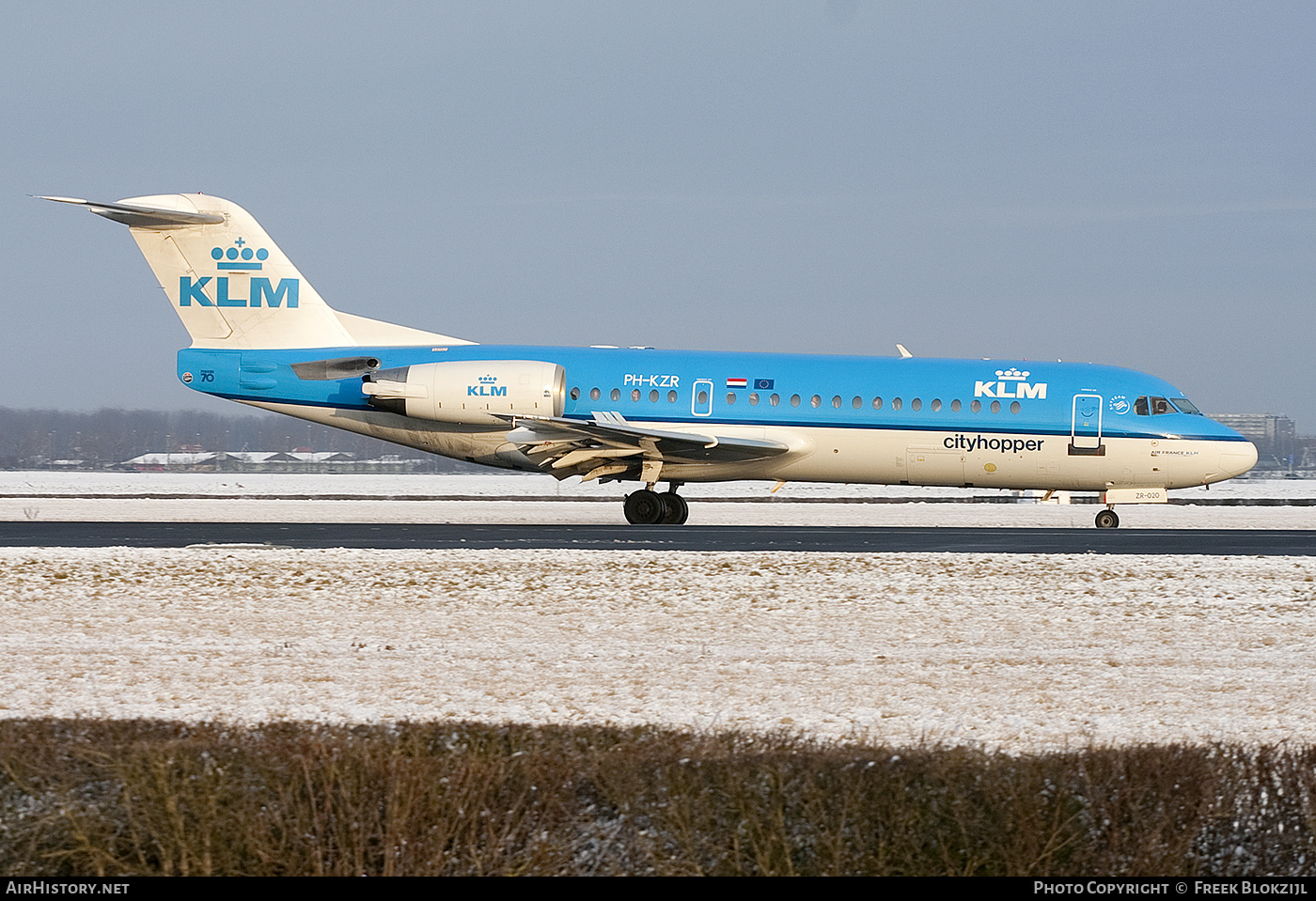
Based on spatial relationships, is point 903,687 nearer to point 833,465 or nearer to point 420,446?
point 833,465

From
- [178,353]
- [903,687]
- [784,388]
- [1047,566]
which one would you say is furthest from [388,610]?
[178,353]

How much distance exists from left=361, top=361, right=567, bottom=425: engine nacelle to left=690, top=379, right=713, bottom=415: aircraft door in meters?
2.76

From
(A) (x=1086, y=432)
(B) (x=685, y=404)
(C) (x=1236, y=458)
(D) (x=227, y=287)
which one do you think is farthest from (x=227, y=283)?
(C) (x=1236, y=458)

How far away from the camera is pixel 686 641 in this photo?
451 inches

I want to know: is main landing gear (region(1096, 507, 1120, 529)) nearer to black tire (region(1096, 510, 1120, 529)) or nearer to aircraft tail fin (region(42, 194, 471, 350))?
black tire (region(1096, 510, 1120, 529))

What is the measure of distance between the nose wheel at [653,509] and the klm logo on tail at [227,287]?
28.9ft

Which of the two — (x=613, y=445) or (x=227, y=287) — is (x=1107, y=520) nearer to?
(x=613, y=445)

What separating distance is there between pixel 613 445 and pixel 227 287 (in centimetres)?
948

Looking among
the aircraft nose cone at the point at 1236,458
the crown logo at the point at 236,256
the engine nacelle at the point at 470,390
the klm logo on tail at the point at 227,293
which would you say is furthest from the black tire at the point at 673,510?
the aircraft nose cone at the point at 1236,458

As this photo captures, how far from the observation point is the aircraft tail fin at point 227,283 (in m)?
27.7

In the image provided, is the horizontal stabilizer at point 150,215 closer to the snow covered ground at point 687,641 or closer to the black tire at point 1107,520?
the snow covered ground at point 687,641

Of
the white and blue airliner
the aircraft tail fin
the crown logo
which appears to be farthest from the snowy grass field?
the crown logo

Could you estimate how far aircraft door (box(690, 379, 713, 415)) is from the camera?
87.2 ft

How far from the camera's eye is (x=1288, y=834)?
647cm
